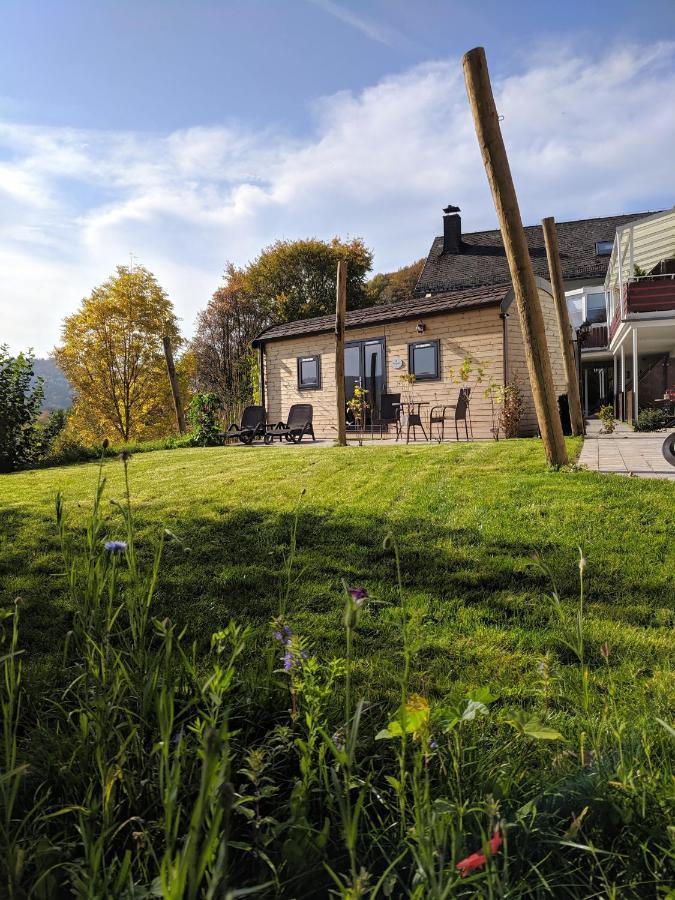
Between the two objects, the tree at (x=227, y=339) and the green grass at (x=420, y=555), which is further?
the tree at (x=227, y=339)

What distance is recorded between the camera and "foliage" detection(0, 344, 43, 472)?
1113 centimetres

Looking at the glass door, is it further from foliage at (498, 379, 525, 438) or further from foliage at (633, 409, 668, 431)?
foliage at (633, 409, 668, 431)

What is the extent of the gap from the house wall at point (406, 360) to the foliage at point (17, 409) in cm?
712

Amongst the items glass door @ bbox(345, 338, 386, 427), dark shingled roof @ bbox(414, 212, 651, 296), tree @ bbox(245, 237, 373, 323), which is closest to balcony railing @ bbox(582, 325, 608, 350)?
dark shingled roof @ bbox(414, 212, 651, 296)

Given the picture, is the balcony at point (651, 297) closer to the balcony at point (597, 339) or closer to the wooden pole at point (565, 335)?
the wooden pole at point (565, 335)

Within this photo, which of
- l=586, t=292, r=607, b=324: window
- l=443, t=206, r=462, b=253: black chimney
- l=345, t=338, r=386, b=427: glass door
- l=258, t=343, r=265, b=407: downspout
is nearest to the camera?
l=345, t=338, r=386, b=427: glass door

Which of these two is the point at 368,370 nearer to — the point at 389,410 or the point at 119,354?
the point at 389,410

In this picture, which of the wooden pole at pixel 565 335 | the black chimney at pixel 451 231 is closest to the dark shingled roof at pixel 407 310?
the wooden pole at pixel 565 335

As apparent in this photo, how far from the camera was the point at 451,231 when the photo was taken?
92.4 feet

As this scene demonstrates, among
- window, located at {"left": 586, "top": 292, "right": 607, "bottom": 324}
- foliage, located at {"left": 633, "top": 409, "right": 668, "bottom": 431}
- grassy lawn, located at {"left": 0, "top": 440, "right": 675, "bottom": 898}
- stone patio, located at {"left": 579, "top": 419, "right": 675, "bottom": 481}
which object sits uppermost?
window, located at {"left": 586, "top": 292, "right": 607, "bottom": 324}

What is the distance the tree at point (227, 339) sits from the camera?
96.6ft

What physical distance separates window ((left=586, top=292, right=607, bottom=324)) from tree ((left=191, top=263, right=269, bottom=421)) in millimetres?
15827

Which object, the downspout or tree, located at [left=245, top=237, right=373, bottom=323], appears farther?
tree, located at [left=245, top=237, right=373, bottom=323]

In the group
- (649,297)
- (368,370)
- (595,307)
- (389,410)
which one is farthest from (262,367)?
(595,307)
